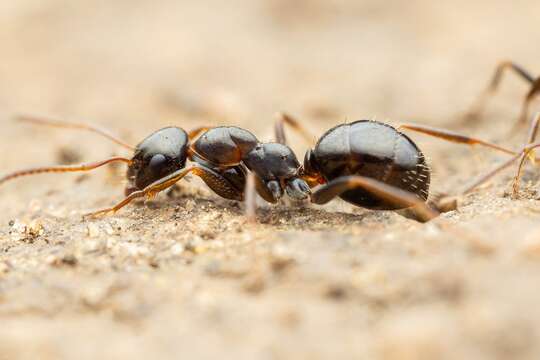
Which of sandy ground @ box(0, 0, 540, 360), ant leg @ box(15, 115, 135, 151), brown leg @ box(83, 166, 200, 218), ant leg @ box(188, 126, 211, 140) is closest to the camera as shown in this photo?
sandy ground @ box(0, 0, 540, 360)

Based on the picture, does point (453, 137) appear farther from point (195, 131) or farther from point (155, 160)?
point (155, 160)

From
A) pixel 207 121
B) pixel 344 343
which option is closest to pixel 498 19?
pixel 207 121

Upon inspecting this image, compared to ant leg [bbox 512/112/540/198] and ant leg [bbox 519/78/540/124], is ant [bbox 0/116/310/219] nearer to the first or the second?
ant leg [bbox 512/112/540/198]

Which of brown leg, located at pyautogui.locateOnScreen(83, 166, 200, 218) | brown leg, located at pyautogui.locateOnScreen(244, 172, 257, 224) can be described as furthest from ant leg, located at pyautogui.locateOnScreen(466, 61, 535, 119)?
brown leg, located at pyautogui.locateOnScreen(83, 166, 200, 218)

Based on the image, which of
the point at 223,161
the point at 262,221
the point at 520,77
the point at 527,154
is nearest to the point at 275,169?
the point at 223,161

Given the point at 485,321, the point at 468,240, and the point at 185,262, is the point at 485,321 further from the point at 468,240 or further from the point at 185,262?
the point at 185,262

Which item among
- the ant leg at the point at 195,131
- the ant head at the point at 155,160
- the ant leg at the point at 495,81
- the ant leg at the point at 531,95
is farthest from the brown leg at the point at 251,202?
the ant leg at the point at 495,81
